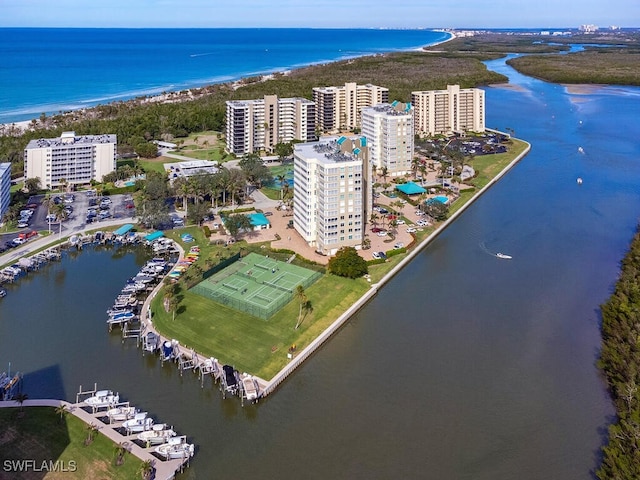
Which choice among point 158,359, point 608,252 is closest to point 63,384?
point 158,359

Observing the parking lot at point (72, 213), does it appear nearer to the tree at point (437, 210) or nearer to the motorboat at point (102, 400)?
the motorboat at point (102, 400)

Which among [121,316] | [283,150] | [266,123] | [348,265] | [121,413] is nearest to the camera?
[121,413]

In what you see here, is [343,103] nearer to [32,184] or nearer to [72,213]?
[32,184]

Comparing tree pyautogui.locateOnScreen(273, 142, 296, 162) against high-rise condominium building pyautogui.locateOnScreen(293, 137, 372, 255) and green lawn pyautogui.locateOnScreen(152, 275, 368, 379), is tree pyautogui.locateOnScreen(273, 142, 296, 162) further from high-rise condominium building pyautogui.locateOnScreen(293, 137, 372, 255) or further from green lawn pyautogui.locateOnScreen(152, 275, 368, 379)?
green lawn pyautogui.locateOnScreen(152, 275, 368, 379)

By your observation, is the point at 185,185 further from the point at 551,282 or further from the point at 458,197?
the point at 551,282

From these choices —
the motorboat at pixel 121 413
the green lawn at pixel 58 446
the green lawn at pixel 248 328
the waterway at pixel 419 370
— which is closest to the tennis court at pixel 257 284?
the green lawn at pixel 248 328

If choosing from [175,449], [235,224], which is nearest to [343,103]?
[235,224]
